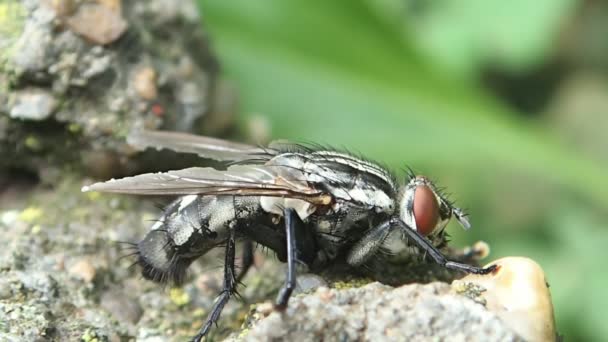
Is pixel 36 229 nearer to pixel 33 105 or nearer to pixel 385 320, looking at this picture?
pixel 33 105

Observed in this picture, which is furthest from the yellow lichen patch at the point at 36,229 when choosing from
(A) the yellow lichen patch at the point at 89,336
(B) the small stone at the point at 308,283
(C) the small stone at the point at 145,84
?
(B) the small stone at the point at 308,283

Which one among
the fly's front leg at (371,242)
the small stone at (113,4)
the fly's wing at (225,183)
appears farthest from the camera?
the small stone at (113,4)

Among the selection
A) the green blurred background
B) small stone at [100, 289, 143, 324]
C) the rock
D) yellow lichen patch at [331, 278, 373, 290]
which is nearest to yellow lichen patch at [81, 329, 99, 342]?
small stone at [100, 289, 143, 324]

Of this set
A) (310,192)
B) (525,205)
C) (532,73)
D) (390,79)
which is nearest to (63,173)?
(310,192)

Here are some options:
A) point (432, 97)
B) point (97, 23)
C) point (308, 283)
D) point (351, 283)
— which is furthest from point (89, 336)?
point (432, 97)

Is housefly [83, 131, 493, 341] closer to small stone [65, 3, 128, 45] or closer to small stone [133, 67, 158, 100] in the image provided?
small stone [133, 67, 158, 100]

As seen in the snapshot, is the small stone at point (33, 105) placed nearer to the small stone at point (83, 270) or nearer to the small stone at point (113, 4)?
the small stone at point (113, 4)
